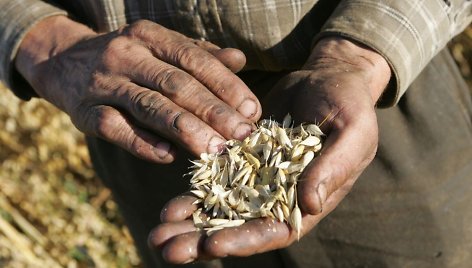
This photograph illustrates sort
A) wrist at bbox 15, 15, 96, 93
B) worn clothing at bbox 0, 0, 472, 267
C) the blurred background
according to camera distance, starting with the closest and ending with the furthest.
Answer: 1. worn clothing at bbox 0, 0, 472, 267
2. wrist at bbox 15, 15, 96, 93
3. the blurred background

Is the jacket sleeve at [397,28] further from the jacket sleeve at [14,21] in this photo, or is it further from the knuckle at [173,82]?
the jacket sleeve at [14,21]

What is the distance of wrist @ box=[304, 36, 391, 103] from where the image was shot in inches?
65.0

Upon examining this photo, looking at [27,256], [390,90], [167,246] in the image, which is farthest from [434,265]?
[27,256]

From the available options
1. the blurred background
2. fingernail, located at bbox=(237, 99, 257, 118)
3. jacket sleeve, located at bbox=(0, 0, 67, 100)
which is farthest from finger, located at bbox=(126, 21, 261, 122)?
the blurred background

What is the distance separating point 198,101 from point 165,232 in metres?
0.28

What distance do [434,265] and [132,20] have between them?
985 millimetres

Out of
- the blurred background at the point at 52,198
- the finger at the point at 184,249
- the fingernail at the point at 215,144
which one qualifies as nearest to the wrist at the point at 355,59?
the fingernail at the point at 215,144

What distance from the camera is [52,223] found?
11.4 feet

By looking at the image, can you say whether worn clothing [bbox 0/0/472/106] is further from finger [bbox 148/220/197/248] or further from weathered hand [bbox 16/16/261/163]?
finger [bbox 148/220/197/248]

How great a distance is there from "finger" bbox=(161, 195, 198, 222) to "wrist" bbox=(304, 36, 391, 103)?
1.29 ft

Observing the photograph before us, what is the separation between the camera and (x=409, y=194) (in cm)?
197

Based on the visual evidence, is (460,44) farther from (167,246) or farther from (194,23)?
(167,246)

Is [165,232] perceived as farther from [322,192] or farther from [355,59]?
[355,59]

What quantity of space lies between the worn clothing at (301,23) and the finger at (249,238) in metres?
0.44
